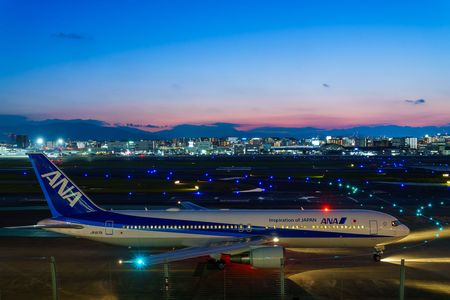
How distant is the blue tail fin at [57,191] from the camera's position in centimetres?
2569

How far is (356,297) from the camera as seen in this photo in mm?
19547

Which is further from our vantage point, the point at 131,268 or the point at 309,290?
the point at 131,268

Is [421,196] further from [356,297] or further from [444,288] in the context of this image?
[356,297]

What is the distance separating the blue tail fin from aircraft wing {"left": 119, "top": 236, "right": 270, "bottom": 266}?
4.60 meters

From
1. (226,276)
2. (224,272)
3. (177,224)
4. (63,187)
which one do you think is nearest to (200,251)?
(226,276)

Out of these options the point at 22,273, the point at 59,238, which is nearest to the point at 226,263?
the point at 22,273

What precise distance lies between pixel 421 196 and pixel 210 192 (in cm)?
3036

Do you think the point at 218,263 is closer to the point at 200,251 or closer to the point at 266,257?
the point at 200,251

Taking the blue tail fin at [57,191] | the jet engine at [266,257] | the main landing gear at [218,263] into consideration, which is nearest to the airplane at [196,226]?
the blue tail fin at [57,191]

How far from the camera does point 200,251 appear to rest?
21688 millimetres

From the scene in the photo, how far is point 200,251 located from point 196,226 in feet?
14.5

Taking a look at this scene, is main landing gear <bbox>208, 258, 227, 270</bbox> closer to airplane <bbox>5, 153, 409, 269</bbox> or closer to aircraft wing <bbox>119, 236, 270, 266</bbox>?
aircraft wing <bbox>119, 236, 270, 266</bbox>

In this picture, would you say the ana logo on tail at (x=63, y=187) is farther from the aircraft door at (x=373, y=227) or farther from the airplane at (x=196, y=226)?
the aircraft door at (x=373, y=227)

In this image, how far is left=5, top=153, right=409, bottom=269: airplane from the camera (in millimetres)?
25688
